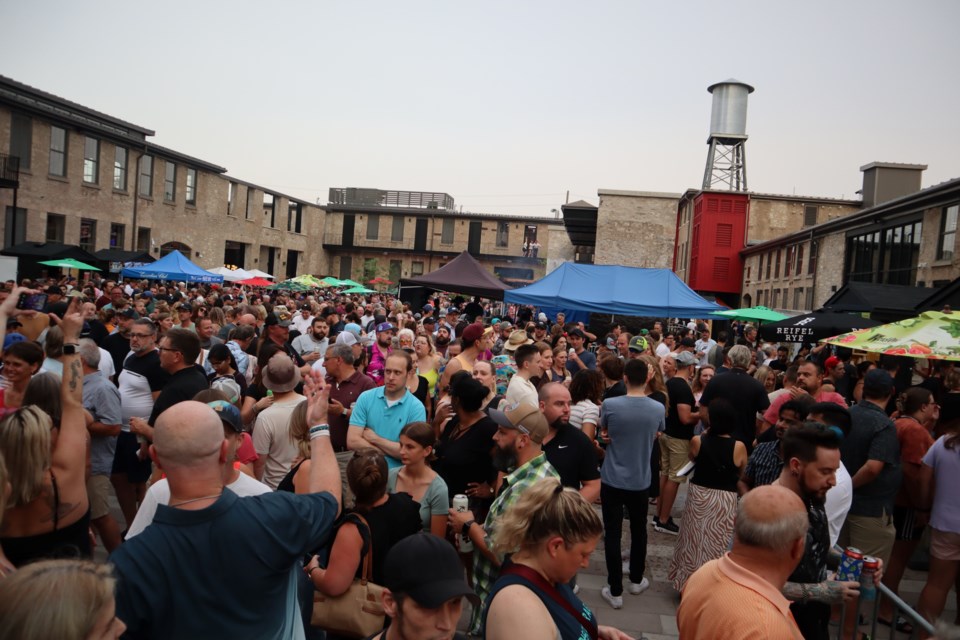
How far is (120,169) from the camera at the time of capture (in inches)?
1208

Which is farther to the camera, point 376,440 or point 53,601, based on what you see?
point 376,440

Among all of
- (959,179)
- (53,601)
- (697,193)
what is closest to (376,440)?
(53,601)

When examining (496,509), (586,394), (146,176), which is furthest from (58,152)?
(496,509)

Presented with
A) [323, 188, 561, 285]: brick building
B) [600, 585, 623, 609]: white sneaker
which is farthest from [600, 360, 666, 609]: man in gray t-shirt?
[323, 188, 561, 285]: brick building

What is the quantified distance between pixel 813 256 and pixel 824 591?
88.5ft

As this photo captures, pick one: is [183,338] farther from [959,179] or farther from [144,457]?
[959,179]

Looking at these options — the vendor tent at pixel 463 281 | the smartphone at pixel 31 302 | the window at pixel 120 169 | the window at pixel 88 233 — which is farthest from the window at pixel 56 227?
the vendor tent at pixel 463 281

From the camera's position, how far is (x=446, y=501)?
3.62 metres

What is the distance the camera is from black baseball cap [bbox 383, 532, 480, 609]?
1.97 metres

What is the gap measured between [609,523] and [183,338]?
3.72 m

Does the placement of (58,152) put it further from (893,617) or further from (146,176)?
(893,617)

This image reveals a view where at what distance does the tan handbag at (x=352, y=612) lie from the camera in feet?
9.41

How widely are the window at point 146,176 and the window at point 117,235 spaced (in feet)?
7.07

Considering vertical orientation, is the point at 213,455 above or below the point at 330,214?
below
